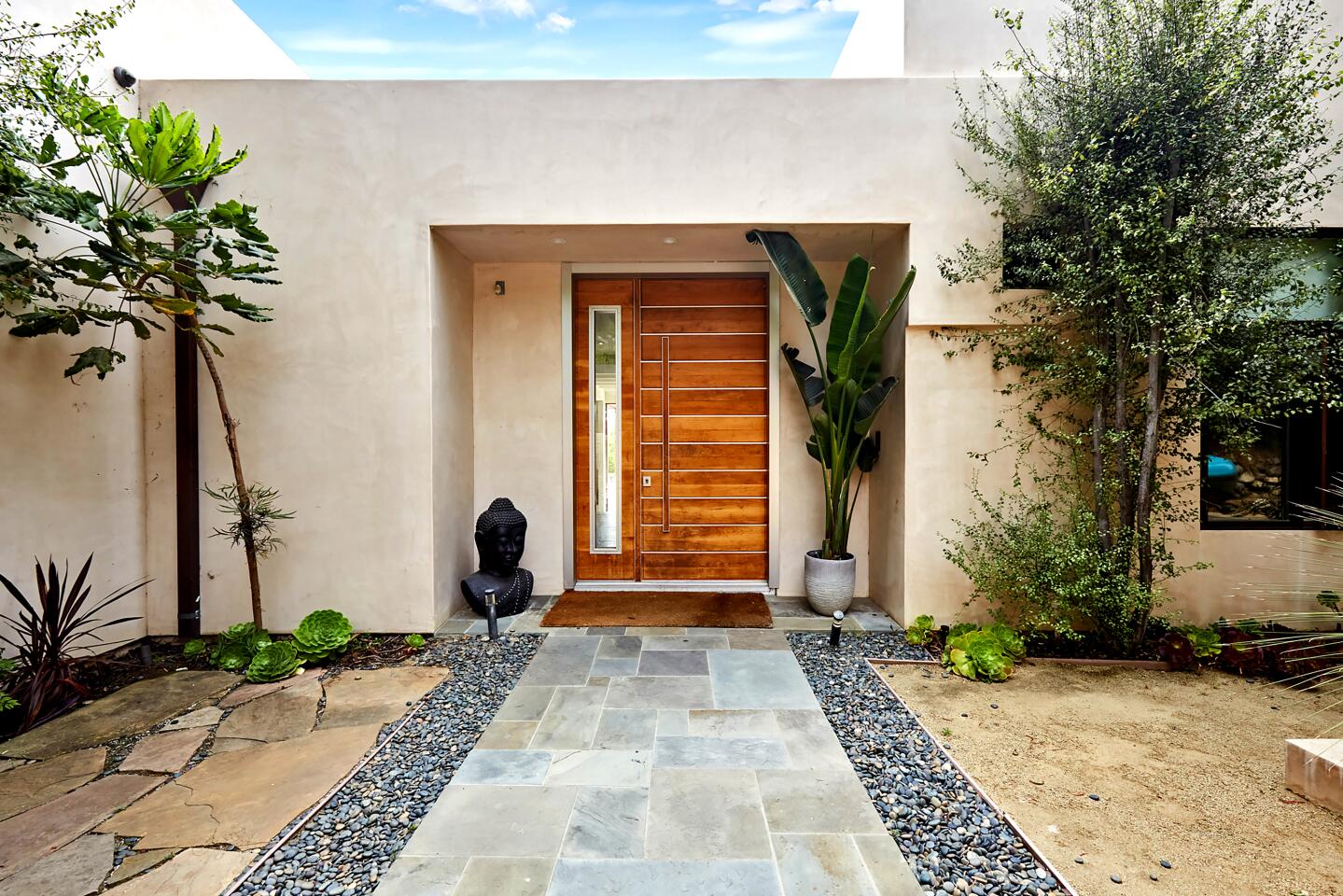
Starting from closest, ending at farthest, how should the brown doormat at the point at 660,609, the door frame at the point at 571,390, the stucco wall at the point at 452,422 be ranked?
1. the stucco wall at the point at 452,422
2. the brown doormat at the point at 660,609
3. the door frame at the point at 571,390

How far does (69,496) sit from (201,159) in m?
2.16

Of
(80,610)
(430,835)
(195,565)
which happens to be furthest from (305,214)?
(430,835)

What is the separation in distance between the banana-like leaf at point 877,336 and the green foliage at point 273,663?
3.96 metres

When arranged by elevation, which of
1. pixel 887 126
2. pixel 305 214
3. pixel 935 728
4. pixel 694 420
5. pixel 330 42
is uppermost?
pixel 330 42

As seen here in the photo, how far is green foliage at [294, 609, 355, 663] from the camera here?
3.64m

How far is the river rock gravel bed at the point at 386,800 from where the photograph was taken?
1921 millimetres

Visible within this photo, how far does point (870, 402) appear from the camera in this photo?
4.23 m

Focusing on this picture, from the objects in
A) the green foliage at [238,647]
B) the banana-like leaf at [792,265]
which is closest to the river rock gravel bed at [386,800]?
the green foliage at [238,647]

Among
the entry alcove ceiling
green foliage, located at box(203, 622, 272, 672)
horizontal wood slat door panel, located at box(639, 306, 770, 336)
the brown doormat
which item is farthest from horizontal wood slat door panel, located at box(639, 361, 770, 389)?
green foliage, located at box(203, 622, 272, 672)

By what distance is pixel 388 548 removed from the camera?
4.11 meters

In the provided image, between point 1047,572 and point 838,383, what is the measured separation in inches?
66.9

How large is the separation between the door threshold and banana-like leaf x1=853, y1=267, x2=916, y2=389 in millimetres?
1981

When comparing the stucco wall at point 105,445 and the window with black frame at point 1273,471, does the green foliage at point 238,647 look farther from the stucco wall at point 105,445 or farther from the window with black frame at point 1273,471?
the window with black frame at point 1273,471

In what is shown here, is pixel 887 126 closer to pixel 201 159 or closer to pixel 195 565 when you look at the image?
pixel 201 159
